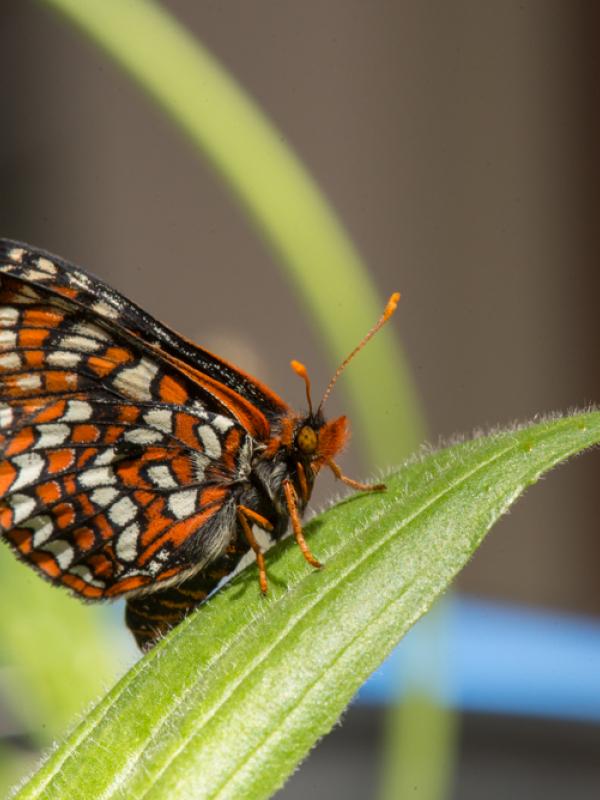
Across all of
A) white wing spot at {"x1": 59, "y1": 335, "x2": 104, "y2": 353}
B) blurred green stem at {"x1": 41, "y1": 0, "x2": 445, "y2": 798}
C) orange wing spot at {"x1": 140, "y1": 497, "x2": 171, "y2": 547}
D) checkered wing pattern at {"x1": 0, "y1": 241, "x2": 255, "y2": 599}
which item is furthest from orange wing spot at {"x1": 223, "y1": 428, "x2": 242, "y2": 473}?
blurred green stem at {"x1": 41, "y1": 0, "x2": 445, "y2": 798}

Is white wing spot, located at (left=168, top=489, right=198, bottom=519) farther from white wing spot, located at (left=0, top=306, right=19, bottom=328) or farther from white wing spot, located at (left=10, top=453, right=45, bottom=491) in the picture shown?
white wing spot, located at (left=0, top=306, right=19, bottom=328)

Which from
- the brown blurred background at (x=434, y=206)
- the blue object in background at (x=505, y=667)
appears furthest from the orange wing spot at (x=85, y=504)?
the brown blurred background at (x=434, y=206)

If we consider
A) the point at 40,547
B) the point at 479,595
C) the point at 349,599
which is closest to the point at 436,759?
the point at 479,595

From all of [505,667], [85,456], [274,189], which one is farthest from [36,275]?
[505,667]

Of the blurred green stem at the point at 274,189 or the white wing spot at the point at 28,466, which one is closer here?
the white wing spot at the point at 28,466

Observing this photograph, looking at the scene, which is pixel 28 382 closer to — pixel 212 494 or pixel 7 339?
pixel 7 339

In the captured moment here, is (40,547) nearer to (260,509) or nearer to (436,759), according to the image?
(260,509)

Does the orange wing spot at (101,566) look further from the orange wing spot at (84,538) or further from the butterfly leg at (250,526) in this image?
the butterfly leg at (250,526)
